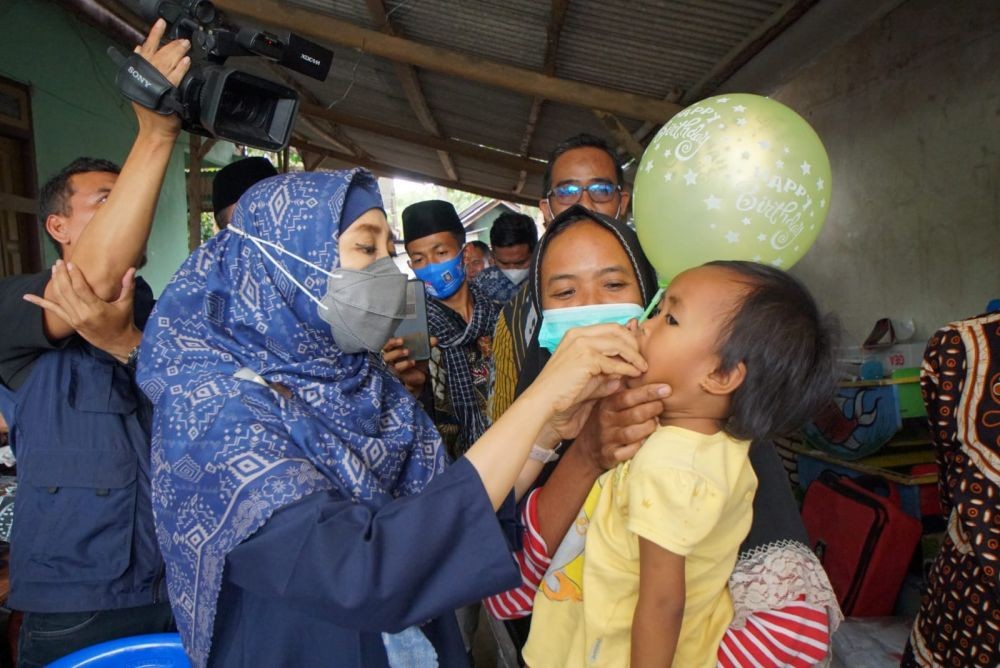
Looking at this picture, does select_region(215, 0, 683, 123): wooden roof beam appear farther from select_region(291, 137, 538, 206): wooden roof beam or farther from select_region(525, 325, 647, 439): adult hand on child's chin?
select_region(291, 137, 538, 206): wooden roof beam

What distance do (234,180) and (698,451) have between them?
104 inches

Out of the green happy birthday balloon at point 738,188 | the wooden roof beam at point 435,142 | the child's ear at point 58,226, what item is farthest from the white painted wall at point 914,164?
the child's ear at point 58,226

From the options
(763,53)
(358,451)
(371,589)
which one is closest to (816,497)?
(763,53)

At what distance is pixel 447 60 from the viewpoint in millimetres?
4691

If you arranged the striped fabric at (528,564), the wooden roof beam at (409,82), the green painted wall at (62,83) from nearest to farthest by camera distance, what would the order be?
the striped fabric at (528,564)
the wooden roof beam at (409,82)
the green painted wall at (62,83)

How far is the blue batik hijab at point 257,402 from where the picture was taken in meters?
1.13

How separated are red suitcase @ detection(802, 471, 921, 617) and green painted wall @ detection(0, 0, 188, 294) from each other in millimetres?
6031

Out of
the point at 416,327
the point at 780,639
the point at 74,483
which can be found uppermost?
the point at 416,327

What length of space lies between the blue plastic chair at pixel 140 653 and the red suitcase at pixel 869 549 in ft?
9.04

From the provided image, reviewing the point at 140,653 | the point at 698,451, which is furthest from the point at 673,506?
the point at 140,653

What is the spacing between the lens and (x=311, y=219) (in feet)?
4.83

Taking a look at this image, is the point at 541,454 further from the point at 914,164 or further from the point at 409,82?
the point at 409,82

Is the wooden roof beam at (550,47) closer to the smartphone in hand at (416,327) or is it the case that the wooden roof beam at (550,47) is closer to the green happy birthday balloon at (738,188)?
the smartphone in hand at (416,327)

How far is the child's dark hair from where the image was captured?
119 cm
